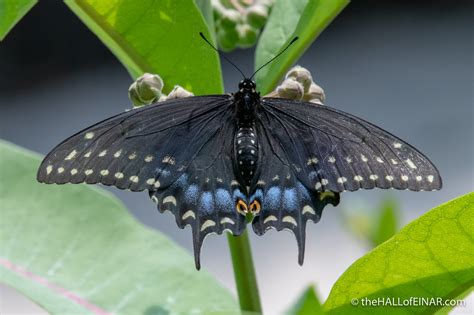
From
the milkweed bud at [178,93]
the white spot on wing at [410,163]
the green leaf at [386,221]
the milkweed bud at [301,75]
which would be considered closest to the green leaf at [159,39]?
the milkweed bud at [178,93]

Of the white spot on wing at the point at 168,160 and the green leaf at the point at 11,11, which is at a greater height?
the green leaf at the point at 11,11

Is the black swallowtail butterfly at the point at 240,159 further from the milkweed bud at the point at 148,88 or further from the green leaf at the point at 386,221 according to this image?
the green leaf at the point at 386,221

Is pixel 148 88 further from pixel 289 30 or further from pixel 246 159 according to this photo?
pixel 246 159

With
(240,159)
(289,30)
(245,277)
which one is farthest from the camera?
(240,159)

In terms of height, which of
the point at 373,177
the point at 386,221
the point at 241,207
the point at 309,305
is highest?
the point at 309,305

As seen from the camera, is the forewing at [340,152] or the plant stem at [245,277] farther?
the forewing at [340,152]

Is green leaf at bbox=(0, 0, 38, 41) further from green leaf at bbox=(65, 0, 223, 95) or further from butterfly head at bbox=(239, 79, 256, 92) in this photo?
butterfly head at bbox=(239, 79, 256, 92)

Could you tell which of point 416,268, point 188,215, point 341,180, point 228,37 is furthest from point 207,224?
point 416,268

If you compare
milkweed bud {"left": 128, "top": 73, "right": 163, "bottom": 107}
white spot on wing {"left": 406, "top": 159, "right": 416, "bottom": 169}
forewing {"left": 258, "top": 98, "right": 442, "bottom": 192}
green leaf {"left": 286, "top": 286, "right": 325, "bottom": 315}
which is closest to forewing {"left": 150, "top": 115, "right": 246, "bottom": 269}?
forewing {"left": 258, "top": 98, "right": 442, "bottom": 192}

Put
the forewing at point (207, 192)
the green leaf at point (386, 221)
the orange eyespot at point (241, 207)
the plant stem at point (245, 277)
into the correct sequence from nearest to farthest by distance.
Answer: the plant stem at point (245, 277)
the orange eyespot at point (241, 207)
the forewing at point (207, 192)
the green leaf at point (386, 221)
